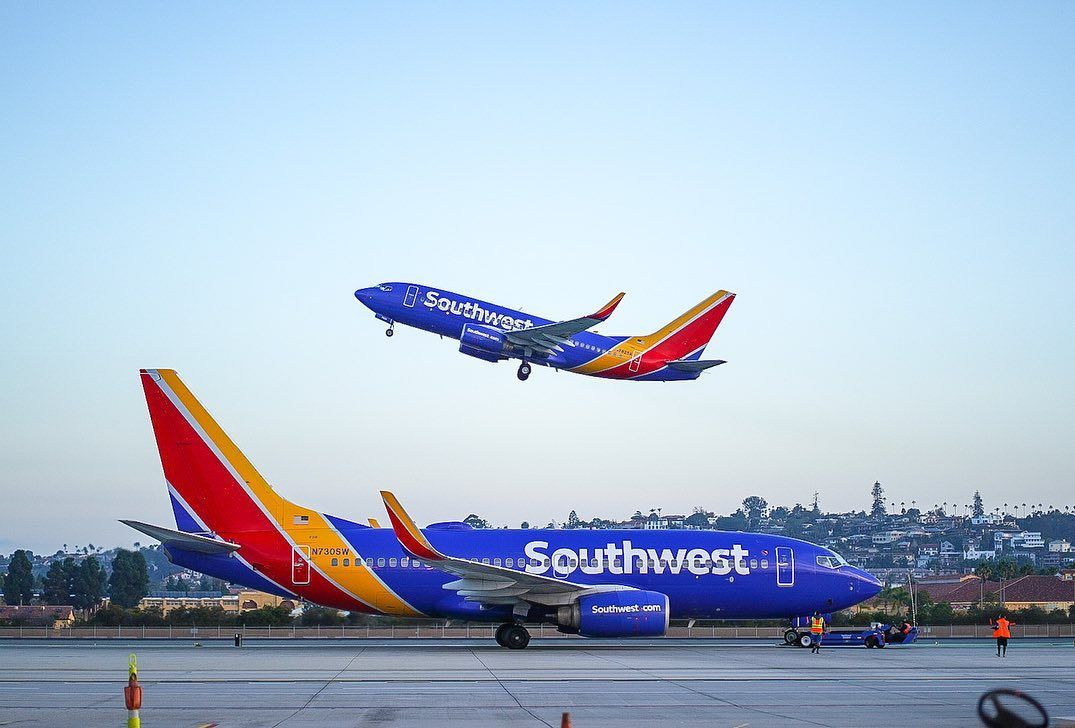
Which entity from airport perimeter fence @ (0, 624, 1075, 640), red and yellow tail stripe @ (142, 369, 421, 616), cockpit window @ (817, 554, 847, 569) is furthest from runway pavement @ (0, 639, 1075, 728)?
airport perimeter fence @ (0, 624, 1075, 640)

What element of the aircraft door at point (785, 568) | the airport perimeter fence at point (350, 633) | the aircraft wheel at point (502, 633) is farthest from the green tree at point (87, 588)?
the aircraft door at point (785, 568)

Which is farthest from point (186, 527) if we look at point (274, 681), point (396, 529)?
point (274, 681)

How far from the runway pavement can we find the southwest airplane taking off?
310 inches

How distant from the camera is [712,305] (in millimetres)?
38469

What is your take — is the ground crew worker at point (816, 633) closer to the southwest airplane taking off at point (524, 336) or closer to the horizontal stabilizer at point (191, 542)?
the southwest airplane taking off at point (524, 336)

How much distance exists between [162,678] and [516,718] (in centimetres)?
1023

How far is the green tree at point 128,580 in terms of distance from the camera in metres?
102

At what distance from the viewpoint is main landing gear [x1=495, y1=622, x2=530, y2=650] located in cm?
3425

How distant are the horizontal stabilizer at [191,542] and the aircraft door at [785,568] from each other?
641 inches

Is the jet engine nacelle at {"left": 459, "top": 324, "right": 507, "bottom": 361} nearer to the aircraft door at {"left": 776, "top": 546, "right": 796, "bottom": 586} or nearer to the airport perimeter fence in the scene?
the aircraft door at {"left": 776, "top": 546, "right": 796, "bottom": 586}

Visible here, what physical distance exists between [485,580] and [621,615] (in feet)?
12.9

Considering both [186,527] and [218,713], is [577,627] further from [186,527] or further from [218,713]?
[218,713]

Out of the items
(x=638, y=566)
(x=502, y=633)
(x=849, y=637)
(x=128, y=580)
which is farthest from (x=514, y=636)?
(x=128, y=580)

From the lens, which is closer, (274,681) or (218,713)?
(218,713)
